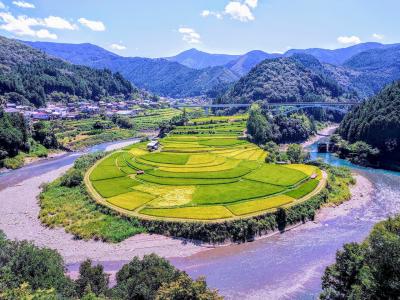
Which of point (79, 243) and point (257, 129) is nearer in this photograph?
point (79, 243)

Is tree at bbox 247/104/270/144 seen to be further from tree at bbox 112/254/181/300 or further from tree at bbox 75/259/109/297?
tree at bbox 75/259/109/297

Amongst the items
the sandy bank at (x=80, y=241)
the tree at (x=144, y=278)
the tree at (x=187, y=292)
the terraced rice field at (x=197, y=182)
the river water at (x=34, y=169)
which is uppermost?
the tree at (x=187, y=292)

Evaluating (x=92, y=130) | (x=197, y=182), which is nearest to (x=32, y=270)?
(x=197, y=182)

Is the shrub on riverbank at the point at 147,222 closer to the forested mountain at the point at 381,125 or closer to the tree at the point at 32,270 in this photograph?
the tree at the point at 32,270

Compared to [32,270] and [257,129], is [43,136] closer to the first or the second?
[257,129]

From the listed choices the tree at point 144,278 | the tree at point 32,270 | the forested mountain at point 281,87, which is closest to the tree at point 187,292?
the tree at point 144,278
